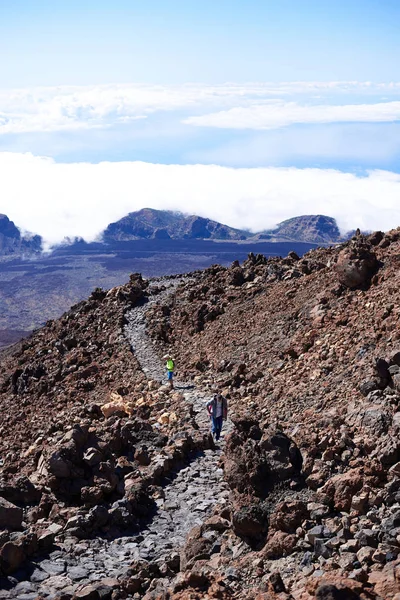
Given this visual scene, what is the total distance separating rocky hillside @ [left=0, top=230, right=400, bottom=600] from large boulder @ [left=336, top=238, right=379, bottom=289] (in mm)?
61

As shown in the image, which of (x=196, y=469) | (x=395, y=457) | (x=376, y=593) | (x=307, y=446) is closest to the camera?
(x=376, y=593)

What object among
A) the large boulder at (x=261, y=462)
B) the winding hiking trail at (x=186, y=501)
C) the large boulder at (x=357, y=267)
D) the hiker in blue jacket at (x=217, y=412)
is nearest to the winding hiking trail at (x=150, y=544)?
the winding hiking trail at (x=186, y=501)

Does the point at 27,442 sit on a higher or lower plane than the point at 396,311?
lower

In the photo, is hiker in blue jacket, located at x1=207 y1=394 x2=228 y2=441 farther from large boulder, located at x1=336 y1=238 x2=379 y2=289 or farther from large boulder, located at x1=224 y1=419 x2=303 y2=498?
large boulder, located at x1=336 y1=238 x2=379 y2=289

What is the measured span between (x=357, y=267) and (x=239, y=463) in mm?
10631

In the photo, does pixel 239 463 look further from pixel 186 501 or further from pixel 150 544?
pixel 150 544

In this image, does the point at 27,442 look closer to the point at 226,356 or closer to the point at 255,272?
the point at 226,356

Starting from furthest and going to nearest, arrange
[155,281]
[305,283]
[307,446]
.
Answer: [155,281] → [305,283] → [307,446]

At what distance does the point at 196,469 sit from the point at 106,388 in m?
11.2

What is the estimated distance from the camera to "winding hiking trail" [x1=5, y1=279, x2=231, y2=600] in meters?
11.5

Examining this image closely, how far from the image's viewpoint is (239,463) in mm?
13500

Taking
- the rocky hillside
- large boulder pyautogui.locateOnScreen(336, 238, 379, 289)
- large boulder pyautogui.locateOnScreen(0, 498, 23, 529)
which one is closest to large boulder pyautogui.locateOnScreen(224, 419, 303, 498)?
the rocky hillside

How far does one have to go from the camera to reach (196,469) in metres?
16.1

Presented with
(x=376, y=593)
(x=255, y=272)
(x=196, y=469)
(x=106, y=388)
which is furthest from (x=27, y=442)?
(x=376, y=593)
